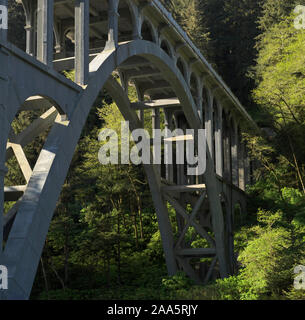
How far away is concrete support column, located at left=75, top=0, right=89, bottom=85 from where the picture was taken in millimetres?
11133

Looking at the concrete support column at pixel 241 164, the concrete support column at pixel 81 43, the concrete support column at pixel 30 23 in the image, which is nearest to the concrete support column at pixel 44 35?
the concrete support column at pixel 81 43

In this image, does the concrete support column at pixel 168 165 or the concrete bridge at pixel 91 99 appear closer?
the concrete bridge at pixel 91 99

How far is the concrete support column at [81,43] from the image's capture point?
11.1m

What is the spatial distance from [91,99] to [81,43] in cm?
124

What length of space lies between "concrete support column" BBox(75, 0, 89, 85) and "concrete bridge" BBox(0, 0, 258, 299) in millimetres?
22

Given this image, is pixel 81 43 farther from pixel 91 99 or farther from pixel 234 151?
pixel 234 151

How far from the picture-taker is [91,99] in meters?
11.3

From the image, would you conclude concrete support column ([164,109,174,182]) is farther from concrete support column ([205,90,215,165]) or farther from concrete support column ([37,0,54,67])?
concrete support column ([37,0,54,67])

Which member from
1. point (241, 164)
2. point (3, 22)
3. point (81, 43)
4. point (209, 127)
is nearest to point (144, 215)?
point (241, 164)

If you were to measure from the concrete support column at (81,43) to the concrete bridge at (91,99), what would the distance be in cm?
2

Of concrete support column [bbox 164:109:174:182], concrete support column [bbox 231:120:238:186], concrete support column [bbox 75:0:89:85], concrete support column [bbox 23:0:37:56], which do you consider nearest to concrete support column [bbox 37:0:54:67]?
concrete support column [bbox 75:0:89:85]

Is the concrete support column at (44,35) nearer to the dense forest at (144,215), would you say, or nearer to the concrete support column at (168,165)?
the dense forest at (144,215)

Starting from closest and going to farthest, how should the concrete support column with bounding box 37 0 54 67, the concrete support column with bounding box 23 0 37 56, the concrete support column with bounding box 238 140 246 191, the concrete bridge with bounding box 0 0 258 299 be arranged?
the concrete bridge with bounding box 0 0 258 299 → the concrete support column with bounding box 37 0 54 67 → the concrete support column with bounding box 23 0 37 56 → the concrete support column with bounding box 238 140 246 191
